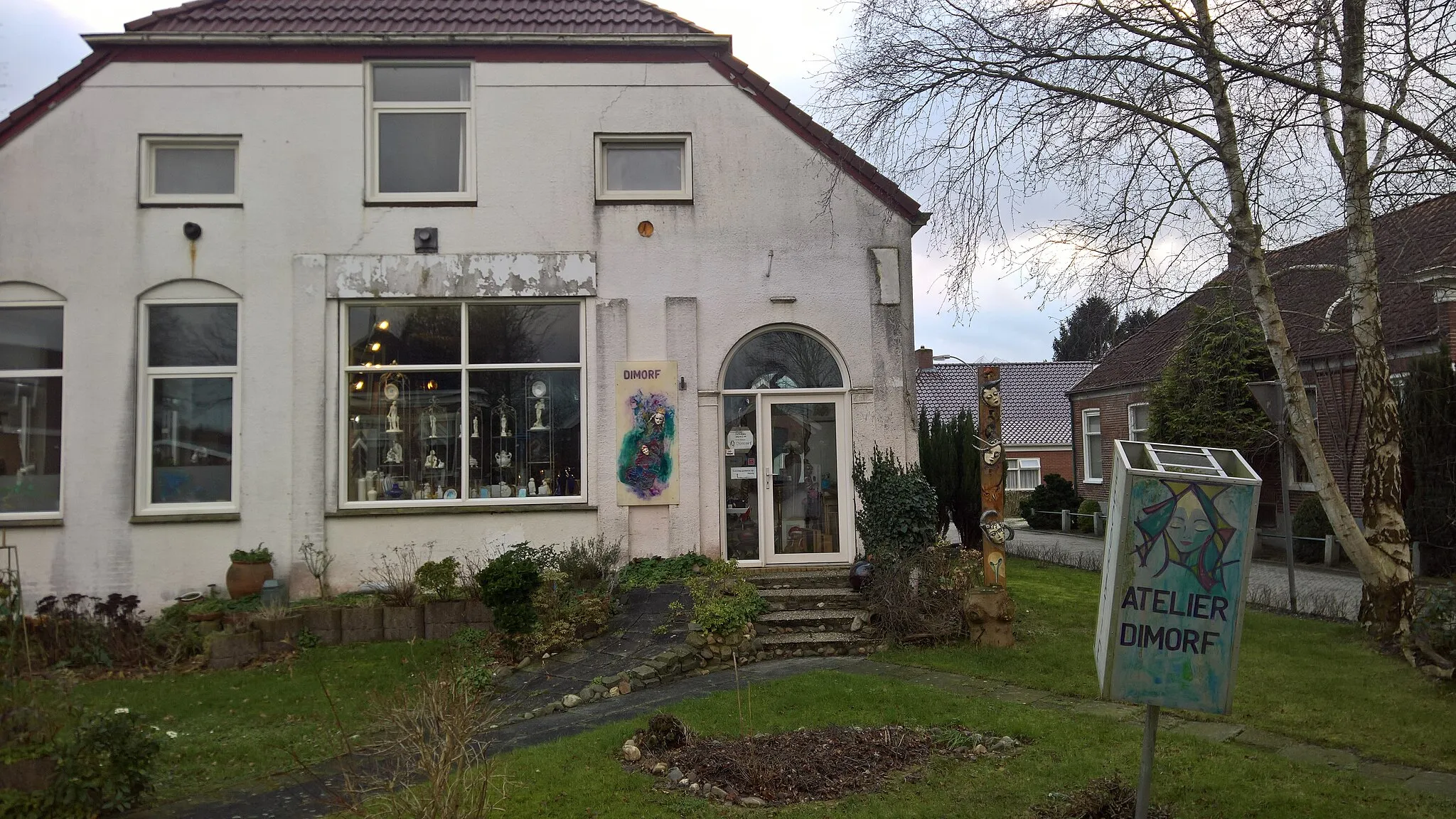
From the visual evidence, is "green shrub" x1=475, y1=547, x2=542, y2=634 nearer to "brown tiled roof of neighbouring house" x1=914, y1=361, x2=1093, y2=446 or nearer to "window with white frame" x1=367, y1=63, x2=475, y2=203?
"window with white frame" x1=367, y1=63, x2=475, y2=203

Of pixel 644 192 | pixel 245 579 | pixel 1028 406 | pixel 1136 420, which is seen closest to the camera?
pixel 245 579

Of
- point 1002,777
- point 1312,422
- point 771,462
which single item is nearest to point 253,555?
point 771,462

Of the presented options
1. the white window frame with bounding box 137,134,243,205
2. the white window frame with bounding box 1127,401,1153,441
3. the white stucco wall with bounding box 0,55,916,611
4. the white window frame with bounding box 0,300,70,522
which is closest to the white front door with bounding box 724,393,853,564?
the white stucco wall with bounding box 0,55,916,611

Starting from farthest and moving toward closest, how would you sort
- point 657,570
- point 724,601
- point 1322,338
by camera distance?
point 1322,338 → point 657,570 → point 724,601

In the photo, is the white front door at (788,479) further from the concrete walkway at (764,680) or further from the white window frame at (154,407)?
the white window frame at (154,407)

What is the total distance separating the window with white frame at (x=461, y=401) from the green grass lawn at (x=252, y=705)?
8.14 ft

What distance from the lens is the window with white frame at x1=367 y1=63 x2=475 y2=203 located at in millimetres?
12320

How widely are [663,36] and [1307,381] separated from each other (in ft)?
51.3

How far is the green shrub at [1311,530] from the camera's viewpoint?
723 inches

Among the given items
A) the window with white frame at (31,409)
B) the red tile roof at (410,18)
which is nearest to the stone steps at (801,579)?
the red tile roof at (410,18)

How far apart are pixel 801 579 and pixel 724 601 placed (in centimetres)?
201

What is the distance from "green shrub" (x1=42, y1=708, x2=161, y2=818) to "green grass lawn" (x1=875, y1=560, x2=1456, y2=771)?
617 cm

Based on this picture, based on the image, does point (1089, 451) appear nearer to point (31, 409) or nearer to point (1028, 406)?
point (1028, 406)

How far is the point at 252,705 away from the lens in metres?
8.57
